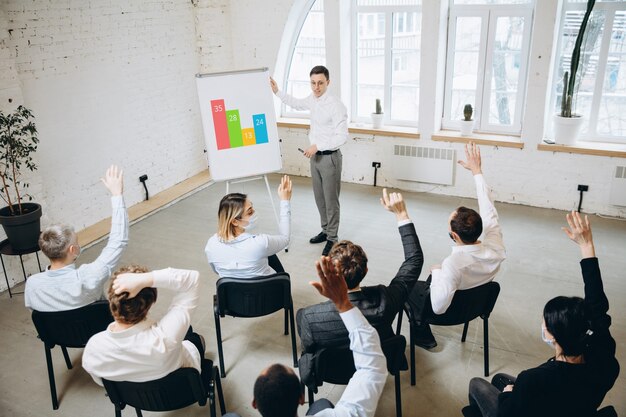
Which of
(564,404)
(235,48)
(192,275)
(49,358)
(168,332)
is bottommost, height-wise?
(49,358)

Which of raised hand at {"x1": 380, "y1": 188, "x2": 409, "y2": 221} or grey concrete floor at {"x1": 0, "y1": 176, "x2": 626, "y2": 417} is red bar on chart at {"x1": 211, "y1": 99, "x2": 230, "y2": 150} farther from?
raised hand at {"x1": 380, "y1": 188, "x2": 409, "y2": 221}

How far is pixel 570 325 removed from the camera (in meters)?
2.13

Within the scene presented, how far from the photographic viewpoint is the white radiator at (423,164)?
6266mm

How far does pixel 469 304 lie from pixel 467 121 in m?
3.46

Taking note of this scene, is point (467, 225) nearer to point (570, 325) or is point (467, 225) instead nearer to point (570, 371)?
point (570, 325)

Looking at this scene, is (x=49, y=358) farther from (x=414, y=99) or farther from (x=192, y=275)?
(x=414, y=99)

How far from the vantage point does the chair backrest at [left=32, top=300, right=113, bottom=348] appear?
9.64ft

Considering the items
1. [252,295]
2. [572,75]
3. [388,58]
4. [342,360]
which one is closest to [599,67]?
[572,75]

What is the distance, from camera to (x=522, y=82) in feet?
19.4

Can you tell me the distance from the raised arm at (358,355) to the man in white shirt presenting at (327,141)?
305 centimetres

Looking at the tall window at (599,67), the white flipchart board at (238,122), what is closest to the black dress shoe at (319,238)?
the white flipchart board at (238,122)

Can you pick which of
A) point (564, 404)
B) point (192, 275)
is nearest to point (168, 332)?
point (192, 275)

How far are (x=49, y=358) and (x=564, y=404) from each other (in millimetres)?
2884

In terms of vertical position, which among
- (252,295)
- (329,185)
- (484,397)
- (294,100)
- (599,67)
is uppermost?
(599,67)
